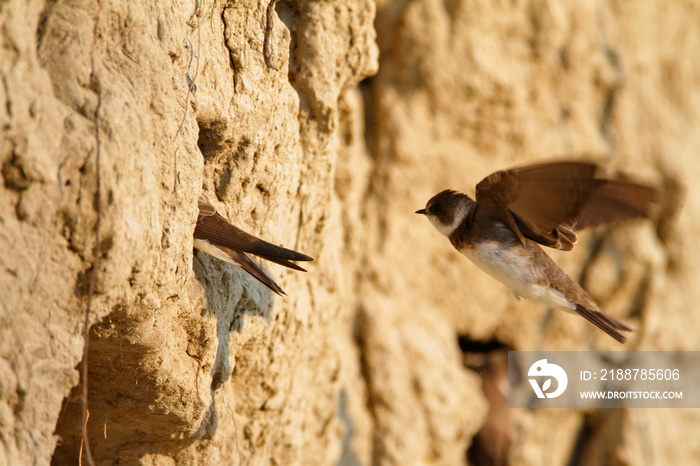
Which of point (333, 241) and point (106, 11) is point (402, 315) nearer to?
point (333, 241)

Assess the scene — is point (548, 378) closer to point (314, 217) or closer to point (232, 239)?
point (314, 217)

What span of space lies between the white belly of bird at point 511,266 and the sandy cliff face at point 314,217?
24.1 inches

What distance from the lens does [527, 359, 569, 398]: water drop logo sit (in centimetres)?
435

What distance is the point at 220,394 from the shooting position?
234 cm

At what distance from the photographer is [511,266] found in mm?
2672

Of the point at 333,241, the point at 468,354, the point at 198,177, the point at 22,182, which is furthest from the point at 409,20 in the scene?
the point at 22,182

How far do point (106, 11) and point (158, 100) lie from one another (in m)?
0.23

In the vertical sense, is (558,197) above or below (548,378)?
above

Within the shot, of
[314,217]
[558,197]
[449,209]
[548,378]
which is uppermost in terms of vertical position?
[558,197]

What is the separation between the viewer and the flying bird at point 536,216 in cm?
220

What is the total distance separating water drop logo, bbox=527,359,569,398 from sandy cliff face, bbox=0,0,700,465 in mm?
137

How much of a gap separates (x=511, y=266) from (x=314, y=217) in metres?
0.75

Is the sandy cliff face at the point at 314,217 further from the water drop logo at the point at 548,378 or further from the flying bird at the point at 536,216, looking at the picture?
the flying bird at the point at 536,216

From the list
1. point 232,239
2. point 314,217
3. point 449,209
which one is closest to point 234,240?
point 232,239
